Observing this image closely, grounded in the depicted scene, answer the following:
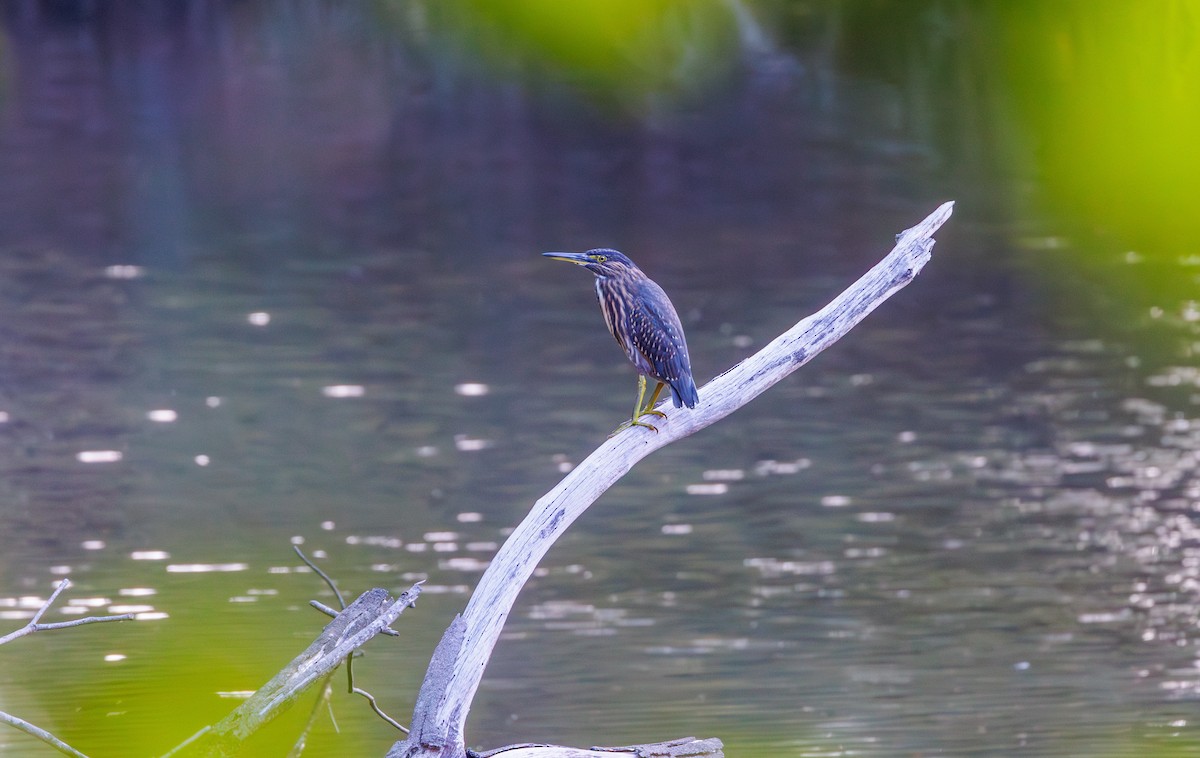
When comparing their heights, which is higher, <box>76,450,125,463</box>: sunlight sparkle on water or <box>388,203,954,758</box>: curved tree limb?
<box>76,450,125,463</box>: sunlight sparkle on water

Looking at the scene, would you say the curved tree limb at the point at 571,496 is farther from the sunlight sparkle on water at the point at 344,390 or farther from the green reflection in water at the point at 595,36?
the sunlight sparkle on water at the point at 344,390

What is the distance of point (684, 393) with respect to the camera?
3314mm

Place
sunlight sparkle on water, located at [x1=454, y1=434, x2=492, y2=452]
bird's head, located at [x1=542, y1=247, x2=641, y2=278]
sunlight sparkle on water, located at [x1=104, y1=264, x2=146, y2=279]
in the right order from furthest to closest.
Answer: sunlight sparkle on water, located at [x1=104, y1=264, x2=146, y2=279] → sunlight sparkle on water, located at [x1=454, y1=434, x2=492, y2=452] → bird's head, located at [x1=542, y1=247, x2=641, y2=278]

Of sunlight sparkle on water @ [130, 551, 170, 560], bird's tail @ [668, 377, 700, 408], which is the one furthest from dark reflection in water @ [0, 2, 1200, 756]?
bird's tail @ [668, 377, 700, 408]

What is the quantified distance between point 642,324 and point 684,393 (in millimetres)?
362

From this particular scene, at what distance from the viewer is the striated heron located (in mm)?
3412

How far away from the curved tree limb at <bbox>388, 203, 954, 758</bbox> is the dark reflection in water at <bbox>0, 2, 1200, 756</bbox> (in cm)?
32

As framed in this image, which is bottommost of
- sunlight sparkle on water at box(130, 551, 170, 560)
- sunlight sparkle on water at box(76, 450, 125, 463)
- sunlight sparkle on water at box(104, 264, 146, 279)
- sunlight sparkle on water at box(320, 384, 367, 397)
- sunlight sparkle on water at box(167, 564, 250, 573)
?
sunlight sparkle on water at box(167, 564, 250, 573)

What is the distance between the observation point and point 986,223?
15.1 m

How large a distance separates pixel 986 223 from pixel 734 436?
7.64 m

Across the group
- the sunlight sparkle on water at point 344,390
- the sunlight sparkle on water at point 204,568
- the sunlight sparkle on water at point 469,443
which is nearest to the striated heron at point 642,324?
the sunlight sparkle on water at point 204,568

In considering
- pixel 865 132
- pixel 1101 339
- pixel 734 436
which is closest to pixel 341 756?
pixel 734 436

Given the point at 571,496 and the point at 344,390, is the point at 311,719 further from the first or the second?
the point at 344,390

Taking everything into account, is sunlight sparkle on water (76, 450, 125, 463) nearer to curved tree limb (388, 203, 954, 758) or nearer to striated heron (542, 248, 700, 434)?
striated heron (542, 248, 700, 434)
